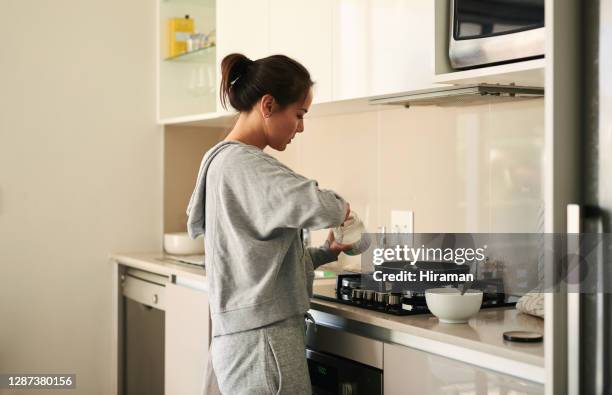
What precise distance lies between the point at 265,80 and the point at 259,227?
0.37 metres

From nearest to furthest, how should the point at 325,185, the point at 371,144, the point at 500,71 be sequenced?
the point at 500,71 < the point at 371,144 < the point at 325,185

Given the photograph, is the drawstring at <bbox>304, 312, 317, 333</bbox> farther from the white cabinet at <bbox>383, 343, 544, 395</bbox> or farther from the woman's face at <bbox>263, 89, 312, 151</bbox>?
the woman's face at <bbox>263, 89, 312, 151</bbox>

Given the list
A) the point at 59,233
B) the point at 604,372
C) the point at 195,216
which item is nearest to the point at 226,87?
the point at 195,216

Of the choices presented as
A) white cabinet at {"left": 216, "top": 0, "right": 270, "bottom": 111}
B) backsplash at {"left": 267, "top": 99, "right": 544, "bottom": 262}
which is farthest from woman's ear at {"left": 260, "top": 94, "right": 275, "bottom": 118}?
white cabinet at {"left": 216, "top": 0, "right": 270, "bottom": 111}

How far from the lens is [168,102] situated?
3631 millimetres

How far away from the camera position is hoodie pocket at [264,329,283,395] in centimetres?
183

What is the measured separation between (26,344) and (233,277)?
5.96ft

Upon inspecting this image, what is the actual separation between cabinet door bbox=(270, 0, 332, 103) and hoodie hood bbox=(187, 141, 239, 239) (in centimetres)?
69

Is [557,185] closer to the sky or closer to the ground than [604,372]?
closer to the sky

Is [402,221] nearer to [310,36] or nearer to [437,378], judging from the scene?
[310,36]

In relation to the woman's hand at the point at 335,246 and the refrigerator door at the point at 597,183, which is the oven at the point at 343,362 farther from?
the refrigerator door at the point at 597,183

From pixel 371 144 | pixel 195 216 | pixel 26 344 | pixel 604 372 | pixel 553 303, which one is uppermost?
pixel 371 144

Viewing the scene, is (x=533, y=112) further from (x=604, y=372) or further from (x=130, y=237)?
(x=130, y=237)

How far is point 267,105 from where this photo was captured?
1905 mm
